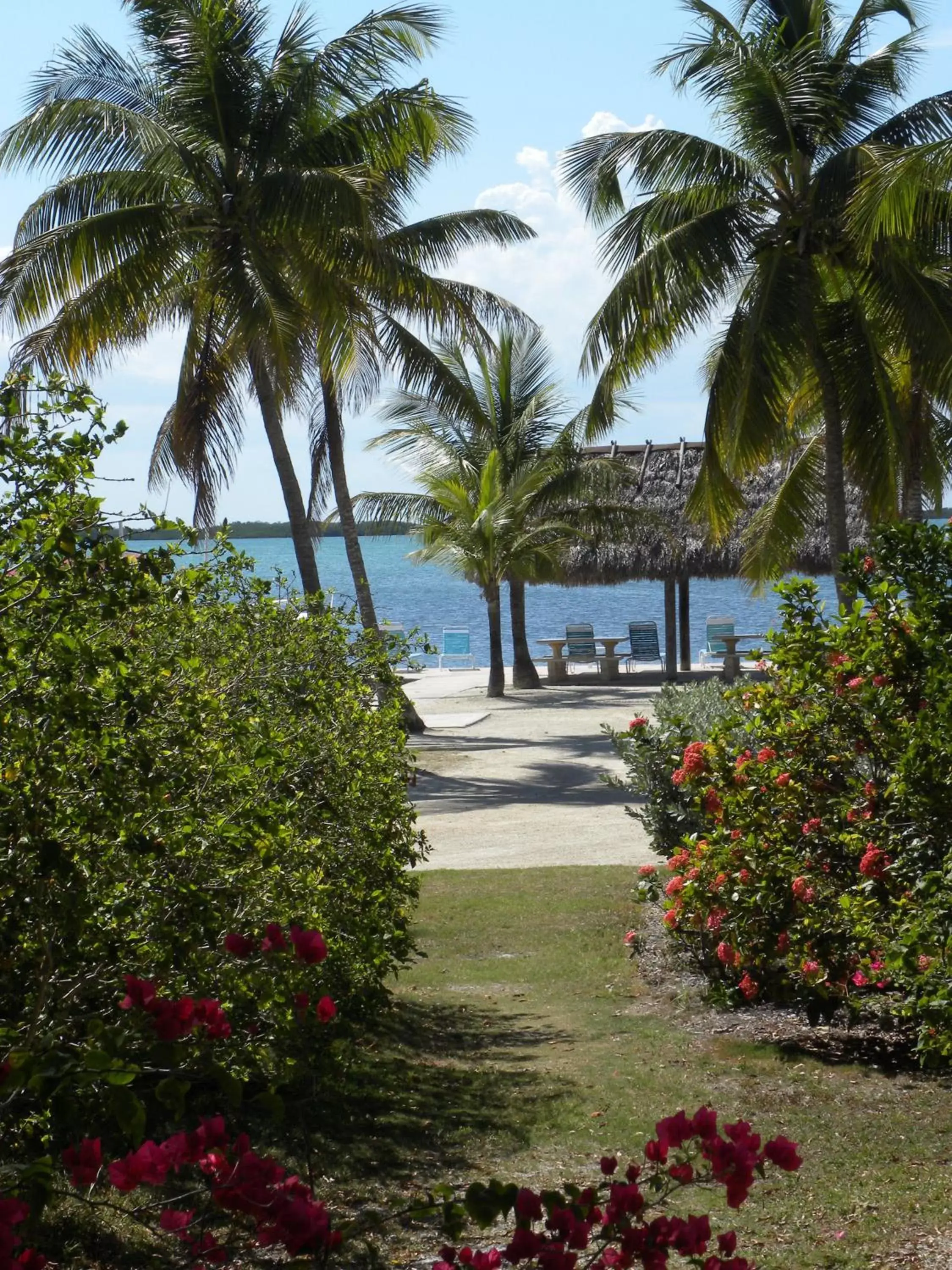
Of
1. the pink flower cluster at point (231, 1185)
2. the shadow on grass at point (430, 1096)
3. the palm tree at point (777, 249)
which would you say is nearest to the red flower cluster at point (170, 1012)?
the pink flower cluster at point (231, 1185)

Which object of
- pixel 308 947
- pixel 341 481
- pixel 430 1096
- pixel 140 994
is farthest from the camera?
pixel 341 481

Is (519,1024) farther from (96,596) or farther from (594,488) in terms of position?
(594,488)

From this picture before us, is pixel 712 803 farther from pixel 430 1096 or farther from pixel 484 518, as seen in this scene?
pixel 484 518

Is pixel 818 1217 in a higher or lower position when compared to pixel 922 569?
lower

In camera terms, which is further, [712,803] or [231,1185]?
[712,803]

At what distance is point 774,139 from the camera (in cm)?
1377

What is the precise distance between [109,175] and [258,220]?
1652mm

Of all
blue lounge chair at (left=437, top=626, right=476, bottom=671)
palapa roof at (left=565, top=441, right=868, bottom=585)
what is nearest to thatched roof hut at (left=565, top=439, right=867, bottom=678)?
palapa roof at (left=565, top=441, right=868, bottom=585)

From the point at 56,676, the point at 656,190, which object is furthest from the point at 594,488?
the point at 56,676

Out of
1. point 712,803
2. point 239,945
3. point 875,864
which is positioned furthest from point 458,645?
point 239,945

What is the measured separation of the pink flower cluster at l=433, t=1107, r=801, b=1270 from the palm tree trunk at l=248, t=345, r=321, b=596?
544 inches

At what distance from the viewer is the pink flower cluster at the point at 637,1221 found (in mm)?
1822

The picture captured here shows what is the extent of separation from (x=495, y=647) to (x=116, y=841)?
2334cm

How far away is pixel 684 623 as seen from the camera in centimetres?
3122
